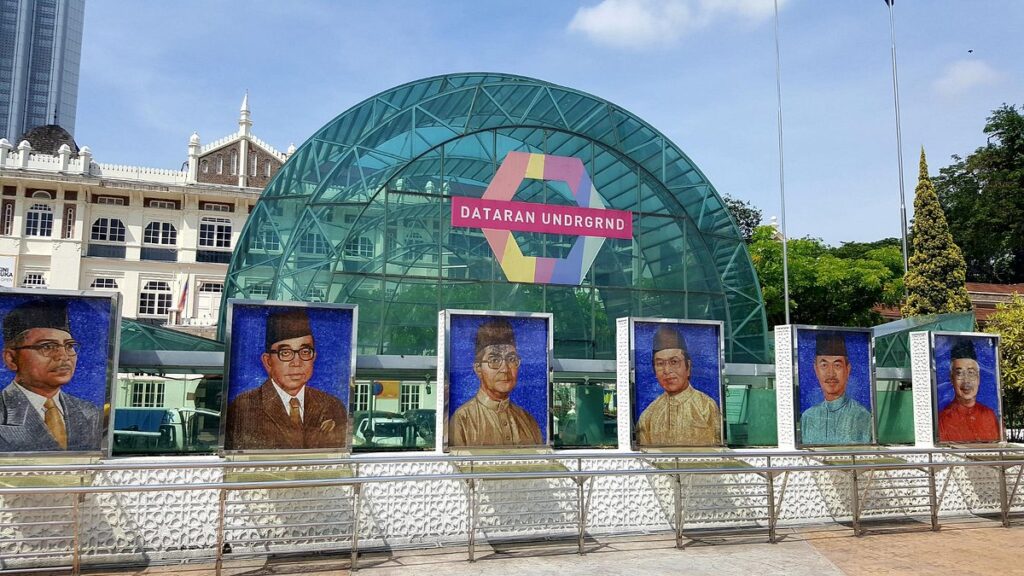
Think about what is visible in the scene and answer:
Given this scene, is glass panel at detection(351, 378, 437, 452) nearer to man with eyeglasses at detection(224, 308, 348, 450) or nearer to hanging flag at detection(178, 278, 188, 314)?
man with eyeglasses at detection(224, 308, 348, 450)

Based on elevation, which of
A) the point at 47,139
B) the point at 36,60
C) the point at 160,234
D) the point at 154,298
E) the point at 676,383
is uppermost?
the point at 36,60

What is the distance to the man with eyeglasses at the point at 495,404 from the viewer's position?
34.3ft

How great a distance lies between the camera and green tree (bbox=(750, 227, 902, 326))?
109 ft

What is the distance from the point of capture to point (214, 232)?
51188 mm

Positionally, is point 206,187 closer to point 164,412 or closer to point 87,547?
point 164,412

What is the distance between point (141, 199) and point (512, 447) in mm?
46627

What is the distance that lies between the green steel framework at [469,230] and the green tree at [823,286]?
48.3 feet

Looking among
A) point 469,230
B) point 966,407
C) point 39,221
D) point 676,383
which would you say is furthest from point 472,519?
point 39,221

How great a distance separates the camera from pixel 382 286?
16.1 meters

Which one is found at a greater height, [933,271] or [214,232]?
[214,232]

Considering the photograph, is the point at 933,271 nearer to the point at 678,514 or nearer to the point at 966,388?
the point at 966,388

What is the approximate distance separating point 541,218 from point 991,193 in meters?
43.4

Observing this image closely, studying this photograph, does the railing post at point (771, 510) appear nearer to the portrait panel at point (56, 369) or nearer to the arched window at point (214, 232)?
the portrait panel at point (56, 369)

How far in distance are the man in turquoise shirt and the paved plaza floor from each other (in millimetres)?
1882
